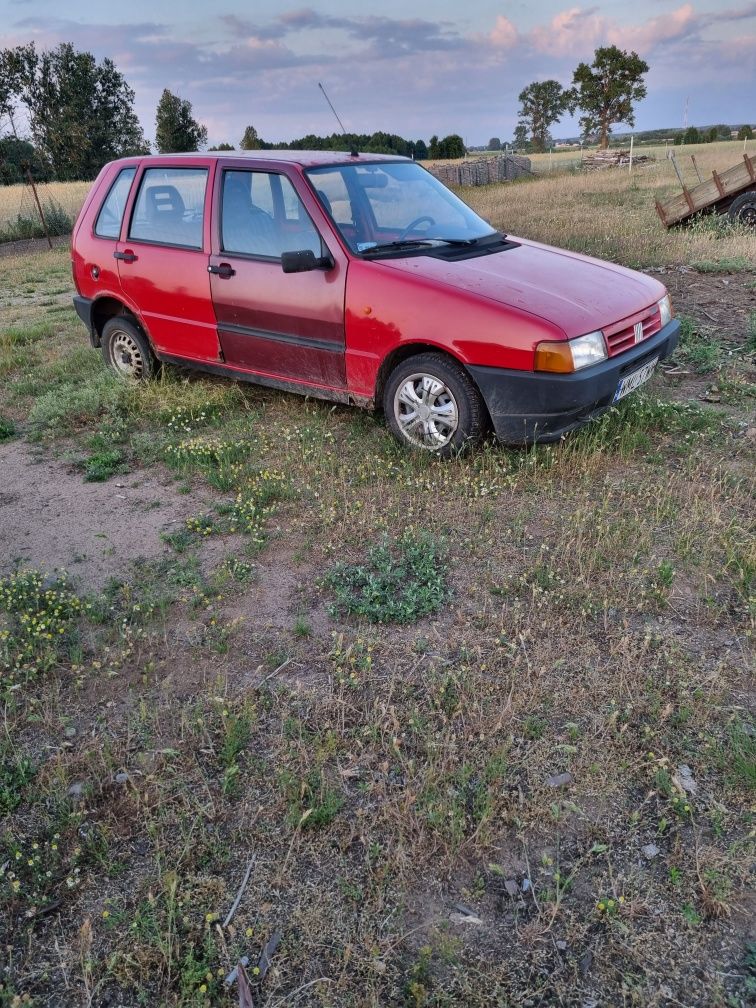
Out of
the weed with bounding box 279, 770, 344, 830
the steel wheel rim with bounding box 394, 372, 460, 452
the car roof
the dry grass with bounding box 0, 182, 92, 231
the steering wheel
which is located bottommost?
the weed with bounding box 279, 770, 344, 830

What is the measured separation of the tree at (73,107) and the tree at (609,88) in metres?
33.8

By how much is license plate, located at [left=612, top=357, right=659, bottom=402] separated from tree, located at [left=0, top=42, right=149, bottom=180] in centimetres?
3200

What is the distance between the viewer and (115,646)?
3.43 metres

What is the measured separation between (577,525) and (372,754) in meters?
1.93

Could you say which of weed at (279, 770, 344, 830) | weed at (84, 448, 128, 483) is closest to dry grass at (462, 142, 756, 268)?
Result: weed at (84, 448, 128, 483)

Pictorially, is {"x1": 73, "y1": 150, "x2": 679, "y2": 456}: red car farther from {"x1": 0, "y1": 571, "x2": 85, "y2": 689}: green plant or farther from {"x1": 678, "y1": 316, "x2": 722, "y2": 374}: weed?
{"x1": 0, "y1": 571, "x2": 85, "y2": 689}: green plant

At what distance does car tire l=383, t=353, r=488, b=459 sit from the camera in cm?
455

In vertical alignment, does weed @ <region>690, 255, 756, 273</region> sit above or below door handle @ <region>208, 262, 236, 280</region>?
below

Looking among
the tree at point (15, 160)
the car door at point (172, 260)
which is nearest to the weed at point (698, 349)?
the car door at point (172, 260)

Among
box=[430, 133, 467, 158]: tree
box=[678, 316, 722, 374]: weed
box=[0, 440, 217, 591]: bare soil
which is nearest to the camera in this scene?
box=[0, 440, 217, 591]: bare soil

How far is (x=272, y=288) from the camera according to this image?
5.17m

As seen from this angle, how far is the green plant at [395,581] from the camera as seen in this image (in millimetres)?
3555

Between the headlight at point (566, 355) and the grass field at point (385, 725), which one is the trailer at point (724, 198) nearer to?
the grass field at point (385, 725)

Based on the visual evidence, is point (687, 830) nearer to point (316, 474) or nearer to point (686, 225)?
point (316, 474)
